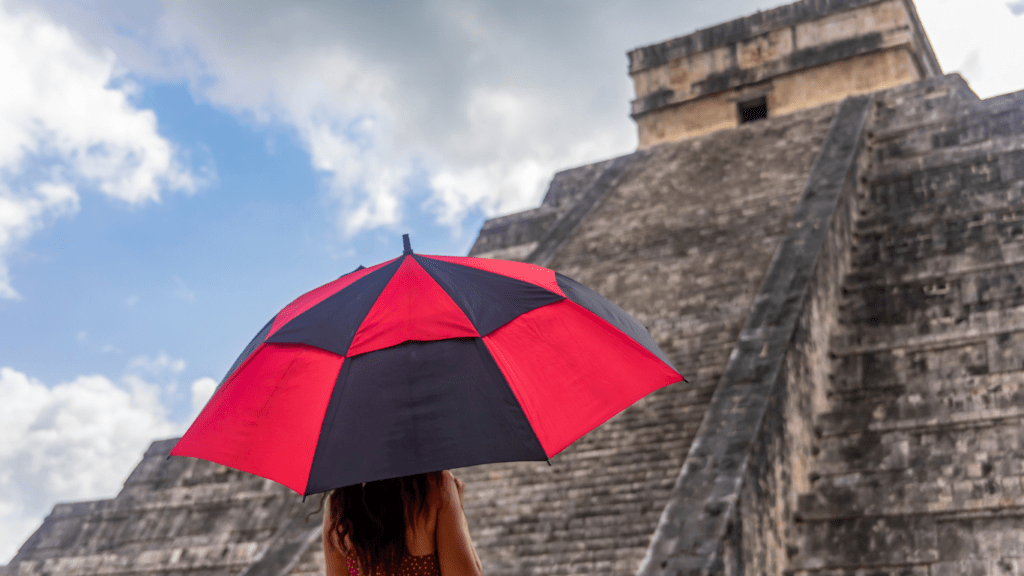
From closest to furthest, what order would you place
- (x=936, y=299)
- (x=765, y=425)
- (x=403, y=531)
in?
1. (x=403, y=531)
2. (x=765, y=425)
3. (x=936, y=299)

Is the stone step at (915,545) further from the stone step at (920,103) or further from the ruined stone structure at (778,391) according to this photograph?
the stone step at (920,103)

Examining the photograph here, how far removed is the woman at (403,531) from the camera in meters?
2.04

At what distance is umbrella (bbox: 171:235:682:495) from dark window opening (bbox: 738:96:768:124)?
41.7 feet

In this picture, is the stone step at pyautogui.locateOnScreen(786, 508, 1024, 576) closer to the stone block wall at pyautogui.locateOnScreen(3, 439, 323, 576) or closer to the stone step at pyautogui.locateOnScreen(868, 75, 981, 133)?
the stone block wall at pyautogui.locateOnScreen(3, 439, 323, 576)

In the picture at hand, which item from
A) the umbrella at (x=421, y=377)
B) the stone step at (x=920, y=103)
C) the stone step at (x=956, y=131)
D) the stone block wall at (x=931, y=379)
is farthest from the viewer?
the stone step at (x=920, y=103)

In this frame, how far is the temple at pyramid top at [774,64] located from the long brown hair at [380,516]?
13.2m

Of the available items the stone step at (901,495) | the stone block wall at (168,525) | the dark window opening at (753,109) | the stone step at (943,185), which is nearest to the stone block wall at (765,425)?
the stone step at (901,495)

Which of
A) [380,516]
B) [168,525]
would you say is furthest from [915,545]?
[168,525]

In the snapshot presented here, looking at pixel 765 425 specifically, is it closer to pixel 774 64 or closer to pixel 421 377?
pixel 421 377

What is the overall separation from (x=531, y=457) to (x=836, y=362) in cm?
610

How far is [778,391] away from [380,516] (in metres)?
4.91

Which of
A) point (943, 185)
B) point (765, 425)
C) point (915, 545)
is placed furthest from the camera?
point (943, 185)

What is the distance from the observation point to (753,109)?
1487cm

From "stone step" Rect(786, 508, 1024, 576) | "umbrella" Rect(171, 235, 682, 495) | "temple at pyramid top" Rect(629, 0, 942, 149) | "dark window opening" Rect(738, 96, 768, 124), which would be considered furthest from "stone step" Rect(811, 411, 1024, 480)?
"dark window opening" Rect(738, 96, 768, 124)
